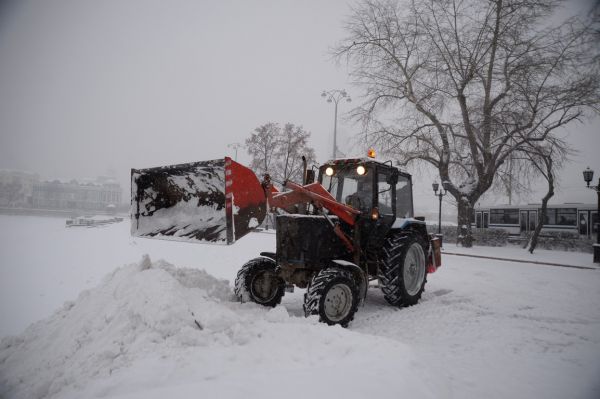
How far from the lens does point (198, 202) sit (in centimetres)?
454

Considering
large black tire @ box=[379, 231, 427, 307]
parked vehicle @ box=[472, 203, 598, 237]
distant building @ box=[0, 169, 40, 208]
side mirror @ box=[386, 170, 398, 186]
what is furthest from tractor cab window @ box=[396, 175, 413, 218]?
distant building @ box=[0, 169, 40, 208]

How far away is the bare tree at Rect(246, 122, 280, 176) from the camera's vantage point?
2666 cm

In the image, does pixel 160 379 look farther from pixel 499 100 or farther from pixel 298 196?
pixel 499 100

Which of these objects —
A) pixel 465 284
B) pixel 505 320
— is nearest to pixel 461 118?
pixel 465 284

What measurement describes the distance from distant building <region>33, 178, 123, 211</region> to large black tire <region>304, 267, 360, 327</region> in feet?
317

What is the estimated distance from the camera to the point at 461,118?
17.5 meters

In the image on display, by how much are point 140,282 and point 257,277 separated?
6.26ft

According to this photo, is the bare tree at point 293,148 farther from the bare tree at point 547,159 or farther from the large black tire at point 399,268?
the large black tire at point 399,268

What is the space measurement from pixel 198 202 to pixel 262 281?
1648 mm

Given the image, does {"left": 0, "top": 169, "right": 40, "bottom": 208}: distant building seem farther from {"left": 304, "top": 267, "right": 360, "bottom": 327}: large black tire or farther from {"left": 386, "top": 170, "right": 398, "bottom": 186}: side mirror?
{"left": 304, "top": 267, "right": 360, "bottom": 327}: large black tire

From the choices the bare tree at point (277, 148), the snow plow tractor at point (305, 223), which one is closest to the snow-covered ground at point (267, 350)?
the snow plow tractor at point (305, 223)

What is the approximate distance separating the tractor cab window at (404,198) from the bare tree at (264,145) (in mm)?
20601

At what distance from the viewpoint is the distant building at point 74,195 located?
91.1 meters

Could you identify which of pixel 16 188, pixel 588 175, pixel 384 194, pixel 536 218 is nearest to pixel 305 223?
pixel 384 194
